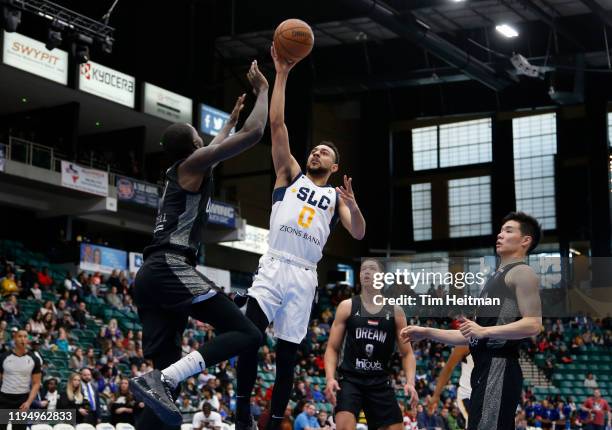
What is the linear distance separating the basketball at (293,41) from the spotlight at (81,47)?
19.8 m

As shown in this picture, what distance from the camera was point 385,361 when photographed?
902cm

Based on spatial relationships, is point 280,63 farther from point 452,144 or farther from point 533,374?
point 452,144

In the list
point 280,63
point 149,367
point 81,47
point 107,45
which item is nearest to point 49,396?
point 149,367

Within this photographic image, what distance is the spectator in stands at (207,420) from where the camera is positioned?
1817 centimetres

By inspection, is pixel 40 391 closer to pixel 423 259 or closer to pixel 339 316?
pixel 339 316

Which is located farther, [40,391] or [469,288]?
[469,288]

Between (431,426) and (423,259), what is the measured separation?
2114 centimetres

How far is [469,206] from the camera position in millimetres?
42500

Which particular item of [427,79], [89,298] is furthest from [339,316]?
[427,79]

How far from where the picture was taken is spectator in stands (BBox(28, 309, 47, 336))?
21734 mm

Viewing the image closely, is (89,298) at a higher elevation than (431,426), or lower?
higher

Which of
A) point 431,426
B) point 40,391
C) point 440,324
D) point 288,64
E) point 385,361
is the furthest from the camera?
point 440,324

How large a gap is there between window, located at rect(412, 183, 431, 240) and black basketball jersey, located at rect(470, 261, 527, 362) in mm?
36887

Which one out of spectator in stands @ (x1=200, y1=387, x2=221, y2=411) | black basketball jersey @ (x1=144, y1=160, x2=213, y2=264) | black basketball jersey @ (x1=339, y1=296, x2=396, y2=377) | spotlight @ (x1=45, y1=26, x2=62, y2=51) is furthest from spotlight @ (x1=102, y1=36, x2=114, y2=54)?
black basketball jersey @ (x1=144, y1=160, x2=213, y2=264)
